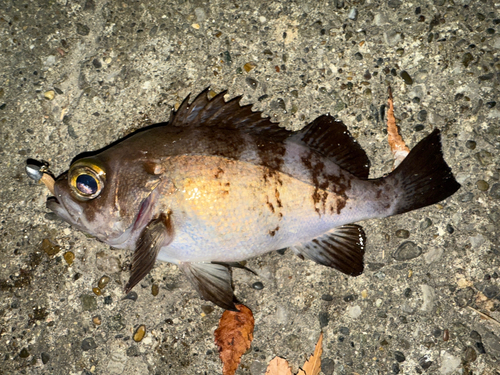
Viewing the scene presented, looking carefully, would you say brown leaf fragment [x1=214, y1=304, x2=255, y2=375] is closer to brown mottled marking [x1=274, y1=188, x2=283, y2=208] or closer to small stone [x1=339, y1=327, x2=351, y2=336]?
small stone [x1=339, y1=327, x2=351, y2=336]

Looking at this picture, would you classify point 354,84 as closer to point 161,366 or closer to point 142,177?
point 142,177

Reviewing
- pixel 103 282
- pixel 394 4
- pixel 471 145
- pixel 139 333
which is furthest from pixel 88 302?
pixel 394 4

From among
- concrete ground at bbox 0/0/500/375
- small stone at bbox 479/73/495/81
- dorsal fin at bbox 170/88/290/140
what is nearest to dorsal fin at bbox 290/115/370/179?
concrete ground at bbox 0/0/500/375

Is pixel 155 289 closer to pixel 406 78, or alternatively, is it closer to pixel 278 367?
pixel 278 367

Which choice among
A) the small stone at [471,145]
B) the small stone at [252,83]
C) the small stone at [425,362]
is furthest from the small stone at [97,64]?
the small stone at [425,362]

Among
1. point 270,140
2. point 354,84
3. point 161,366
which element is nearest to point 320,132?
point 270,140

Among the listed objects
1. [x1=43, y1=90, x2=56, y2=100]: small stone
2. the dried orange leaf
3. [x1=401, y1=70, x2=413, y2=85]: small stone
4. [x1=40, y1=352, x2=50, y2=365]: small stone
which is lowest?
[x1=40, y1=352, x2=50, y2=365]: small stone
